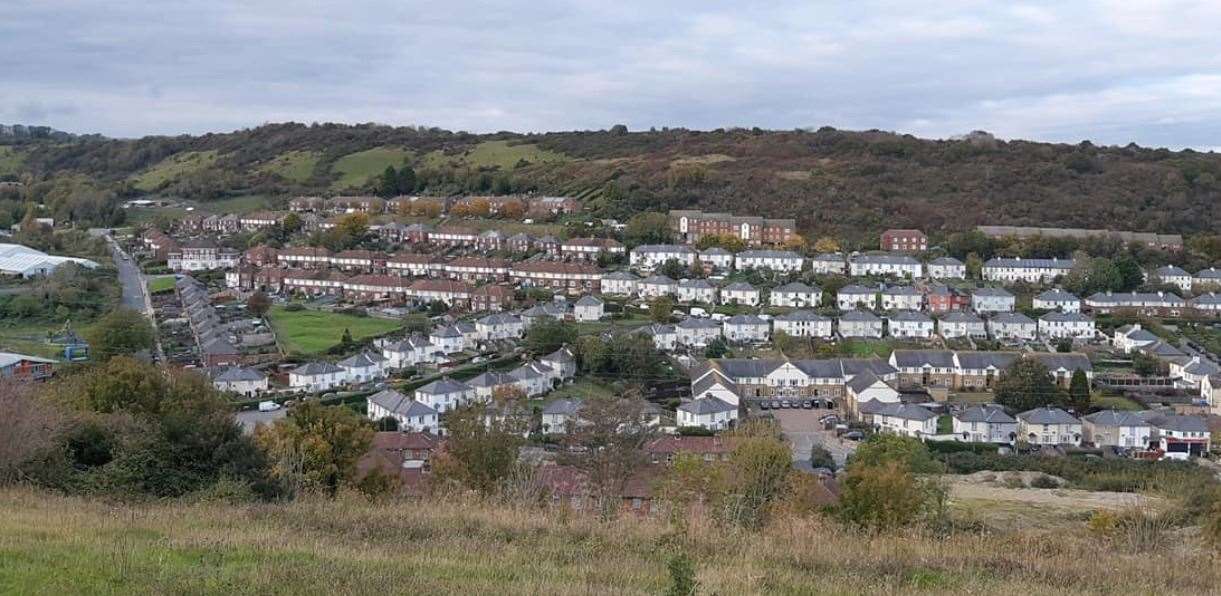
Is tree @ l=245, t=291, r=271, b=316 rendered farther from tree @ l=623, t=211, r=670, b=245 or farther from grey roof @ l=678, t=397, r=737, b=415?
grey roof @ l=678, t=397, r=737, b=415

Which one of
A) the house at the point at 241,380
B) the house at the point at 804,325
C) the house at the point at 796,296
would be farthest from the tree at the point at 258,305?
the house at the point at 796,296

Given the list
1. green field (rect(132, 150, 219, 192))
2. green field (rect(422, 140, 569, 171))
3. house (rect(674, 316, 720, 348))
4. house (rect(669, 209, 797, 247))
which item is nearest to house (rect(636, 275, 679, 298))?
house (rect(674, 316, 720, 348))

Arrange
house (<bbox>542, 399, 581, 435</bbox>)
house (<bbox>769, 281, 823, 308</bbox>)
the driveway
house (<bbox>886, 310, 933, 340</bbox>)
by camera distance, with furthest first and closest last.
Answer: house (<bbox>769, 281, 823, 308</bbox>), house (<bbox>886, 310, 933, 340</bbox>), house (<bbox>542, 399, 581, 435</bbox>), the driveway

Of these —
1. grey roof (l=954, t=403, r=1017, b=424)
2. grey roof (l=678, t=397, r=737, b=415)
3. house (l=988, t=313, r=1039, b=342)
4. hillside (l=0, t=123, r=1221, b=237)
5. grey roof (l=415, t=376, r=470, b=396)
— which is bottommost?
grey roof (l=954, t=403, r=1017, b=424)

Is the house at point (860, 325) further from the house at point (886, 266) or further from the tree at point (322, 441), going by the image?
the tree at point (322, 441)

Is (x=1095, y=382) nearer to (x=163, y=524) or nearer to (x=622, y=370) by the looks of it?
(x=622, y=370)

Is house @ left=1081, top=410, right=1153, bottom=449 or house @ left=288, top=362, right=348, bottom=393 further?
house @ left=288, top=362, right=348, bottom=393

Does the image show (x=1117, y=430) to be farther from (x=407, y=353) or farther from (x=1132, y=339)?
(x=407, y=353)
